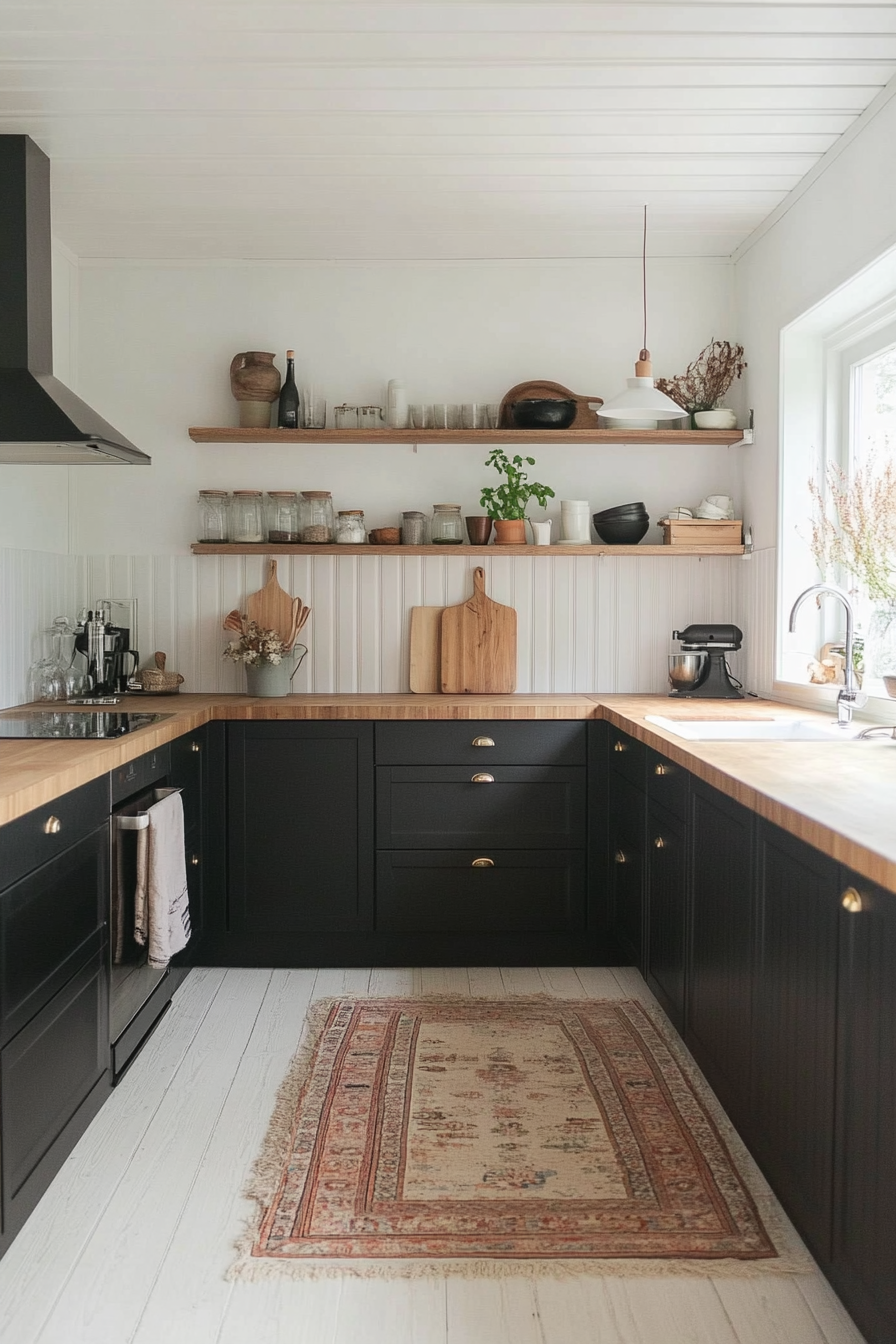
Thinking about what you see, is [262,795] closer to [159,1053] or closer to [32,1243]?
[159,1053]

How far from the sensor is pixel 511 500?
13.1ft

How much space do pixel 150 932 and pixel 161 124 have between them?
2238mm

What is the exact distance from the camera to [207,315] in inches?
163

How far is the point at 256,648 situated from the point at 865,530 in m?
2.07

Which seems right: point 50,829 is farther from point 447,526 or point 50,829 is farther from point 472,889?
point 447,526

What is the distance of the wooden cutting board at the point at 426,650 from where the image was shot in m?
4.13

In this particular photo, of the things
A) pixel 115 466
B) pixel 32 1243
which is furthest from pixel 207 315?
pixel 32 1243

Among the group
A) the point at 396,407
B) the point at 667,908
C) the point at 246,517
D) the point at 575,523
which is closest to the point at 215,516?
the point at 246,517

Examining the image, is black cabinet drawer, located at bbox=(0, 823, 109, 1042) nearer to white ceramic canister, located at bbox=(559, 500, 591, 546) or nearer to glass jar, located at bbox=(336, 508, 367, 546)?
glass jar, located at bbox=(336, 508, 367, 546)

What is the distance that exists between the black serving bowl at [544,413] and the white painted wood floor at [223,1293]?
8.41 feet

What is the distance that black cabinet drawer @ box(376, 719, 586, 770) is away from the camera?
360cm

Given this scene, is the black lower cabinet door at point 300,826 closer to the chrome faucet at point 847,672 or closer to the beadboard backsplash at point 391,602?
the beadboard backsplash at point 391,602

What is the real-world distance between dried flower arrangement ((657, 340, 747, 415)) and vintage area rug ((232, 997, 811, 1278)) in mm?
2277

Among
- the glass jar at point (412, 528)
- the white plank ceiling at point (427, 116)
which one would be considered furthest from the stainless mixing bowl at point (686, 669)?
the white plank ceiling at point (427, 116)
